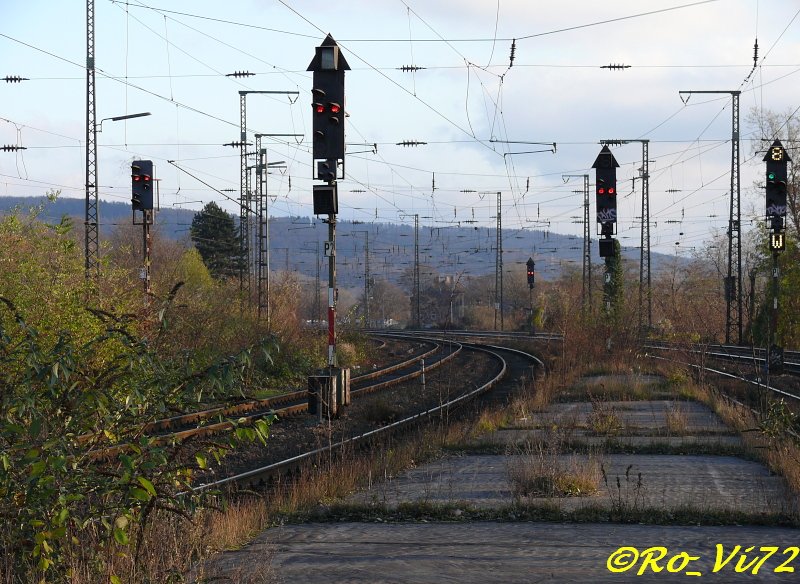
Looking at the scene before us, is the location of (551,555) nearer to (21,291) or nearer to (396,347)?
(21,291)

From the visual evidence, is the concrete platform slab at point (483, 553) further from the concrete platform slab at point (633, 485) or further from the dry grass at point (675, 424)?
the dry grass at point (675, 424)

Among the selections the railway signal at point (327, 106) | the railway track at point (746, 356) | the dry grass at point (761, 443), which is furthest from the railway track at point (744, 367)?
the railway signal at point (327, 106)

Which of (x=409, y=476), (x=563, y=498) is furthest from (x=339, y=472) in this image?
(x=563, y=498)

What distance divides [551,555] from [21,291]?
12812mm

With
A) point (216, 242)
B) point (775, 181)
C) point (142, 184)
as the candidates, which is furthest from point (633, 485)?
point (216, 242)

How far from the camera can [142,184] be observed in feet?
91.5

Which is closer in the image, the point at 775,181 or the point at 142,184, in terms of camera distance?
the point at 775,181

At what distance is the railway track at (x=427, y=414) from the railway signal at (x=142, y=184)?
10.5m

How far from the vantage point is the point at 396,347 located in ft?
185

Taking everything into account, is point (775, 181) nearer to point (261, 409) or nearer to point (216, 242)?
point (261, 409)

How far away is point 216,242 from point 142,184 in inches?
2228

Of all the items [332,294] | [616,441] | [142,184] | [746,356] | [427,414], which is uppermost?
[142,184]

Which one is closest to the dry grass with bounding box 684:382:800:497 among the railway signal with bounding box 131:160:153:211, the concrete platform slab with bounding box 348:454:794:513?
the concrete platform slab with bounding box 348:454:794:513

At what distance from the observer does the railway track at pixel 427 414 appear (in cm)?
1402
